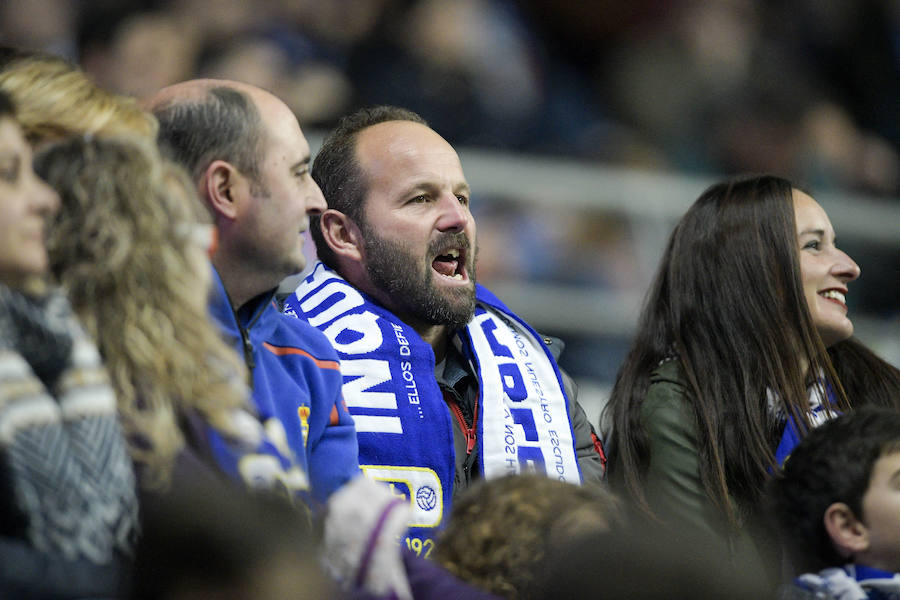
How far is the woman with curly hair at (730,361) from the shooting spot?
229cm

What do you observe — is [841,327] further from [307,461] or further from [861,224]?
[861,224]

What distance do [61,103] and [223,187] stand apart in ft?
1.23

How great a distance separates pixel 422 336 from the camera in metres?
2.53

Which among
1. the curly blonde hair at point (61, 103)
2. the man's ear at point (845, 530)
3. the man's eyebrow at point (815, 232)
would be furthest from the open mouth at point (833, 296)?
the curly blonde hair at point (61, 103)

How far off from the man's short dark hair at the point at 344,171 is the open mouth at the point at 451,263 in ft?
0.59

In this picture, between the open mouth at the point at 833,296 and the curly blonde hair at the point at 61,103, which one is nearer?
the curly blonde hair at the point at 61,103

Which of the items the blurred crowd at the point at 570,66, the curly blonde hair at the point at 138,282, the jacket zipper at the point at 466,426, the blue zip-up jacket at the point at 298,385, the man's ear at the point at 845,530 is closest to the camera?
the curly blonde hair at the point at 138,282

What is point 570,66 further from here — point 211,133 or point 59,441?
point 59,441

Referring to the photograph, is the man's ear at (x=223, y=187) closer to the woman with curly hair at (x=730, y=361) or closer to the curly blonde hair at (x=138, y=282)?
the curly blonde hair at (x=138, y=282)

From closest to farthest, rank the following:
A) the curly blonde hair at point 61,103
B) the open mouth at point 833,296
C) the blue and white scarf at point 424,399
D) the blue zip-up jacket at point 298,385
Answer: the curly blonde hair at point 61,103 → the blue zip-up jacket at point 298,385 → the blue and white scarf at point 424,399 → the open mouth at point 833,296

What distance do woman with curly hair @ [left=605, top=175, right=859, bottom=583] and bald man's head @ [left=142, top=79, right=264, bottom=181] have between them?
988 millimetres

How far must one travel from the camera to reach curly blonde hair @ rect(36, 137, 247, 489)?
52.2 inches

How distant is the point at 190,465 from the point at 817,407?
153 centimetres

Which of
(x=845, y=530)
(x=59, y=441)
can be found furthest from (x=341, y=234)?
(x=59, y=441)
